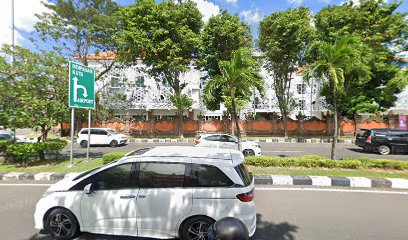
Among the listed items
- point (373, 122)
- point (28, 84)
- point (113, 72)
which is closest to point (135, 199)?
point (28, 84)

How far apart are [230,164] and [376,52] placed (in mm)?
20813

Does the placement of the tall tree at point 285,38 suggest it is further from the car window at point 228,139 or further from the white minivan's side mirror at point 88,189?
the white minivan's side mirror at point 88,189

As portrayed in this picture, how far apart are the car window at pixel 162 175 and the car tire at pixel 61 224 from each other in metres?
1.29

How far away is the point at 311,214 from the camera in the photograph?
4.29 m

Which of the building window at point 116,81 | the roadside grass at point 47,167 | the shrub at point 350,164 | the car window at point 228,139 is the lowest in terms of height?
the roadside grass at point 47,167

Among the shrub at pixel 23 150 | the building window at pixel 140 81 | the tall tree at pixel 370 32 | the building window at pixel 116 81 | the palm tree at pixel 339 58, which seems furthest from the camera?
the building window at pixel 140 81

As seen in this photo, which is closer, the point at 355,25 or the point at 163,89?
the point at 355,25

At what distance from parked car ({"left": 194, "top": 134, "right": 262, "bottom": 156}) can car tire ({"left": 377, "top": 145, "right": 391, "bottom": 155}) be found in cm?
726

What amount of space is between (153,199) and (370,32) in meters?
21.5

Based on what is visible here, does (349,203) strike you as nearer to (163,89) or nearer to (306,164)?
(306,164)

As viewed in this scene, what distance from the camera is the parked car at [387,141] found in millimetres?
11945

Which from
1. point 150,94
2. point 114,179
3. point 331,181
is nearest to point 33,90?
point 114,179

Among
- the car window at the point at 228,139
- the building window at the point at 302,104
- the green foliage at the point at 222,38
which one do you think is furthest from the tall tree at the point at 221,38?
the building window at the point at 302,104

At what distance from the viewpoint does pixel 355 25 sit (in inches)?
671
